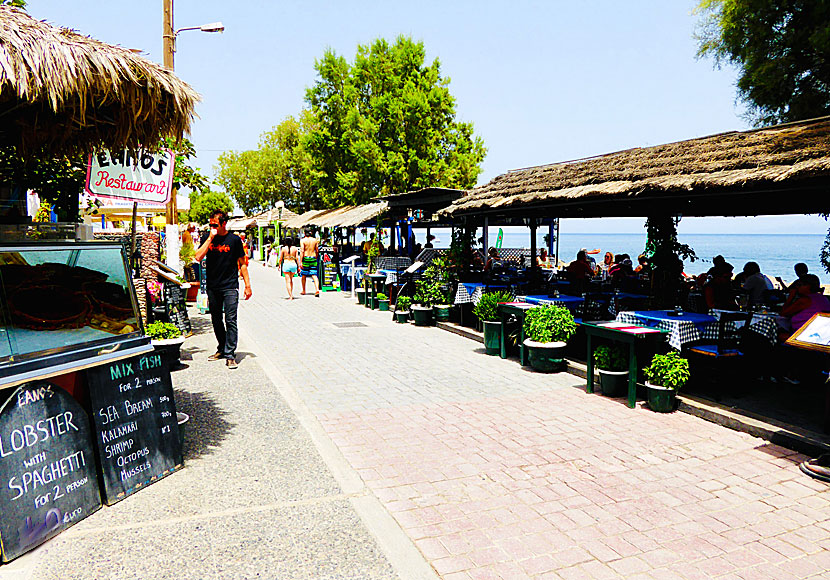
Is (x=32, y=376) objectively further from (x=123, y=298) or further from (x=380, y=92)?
(x=380, y=92)

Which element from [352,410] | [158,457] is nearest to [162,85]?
[158,457]

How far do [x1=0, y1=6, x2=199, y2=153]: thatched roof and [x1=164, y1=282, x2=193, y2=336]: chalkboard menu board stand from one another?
4.62 m

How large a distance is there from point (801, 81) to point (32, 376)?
21.7 m

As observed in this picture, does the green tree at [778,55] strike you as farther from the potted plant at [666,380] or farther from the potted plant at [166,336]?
the potted plant at [166,336]

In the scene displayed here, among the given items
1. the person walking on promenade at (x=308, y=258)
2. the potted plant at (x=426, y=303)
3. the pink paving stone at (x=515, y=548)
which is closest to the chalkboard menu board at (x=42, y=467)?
the pink paving stone at (x=515, y=548)

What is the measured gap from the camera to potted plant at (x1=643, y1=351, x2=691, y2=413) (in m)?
6.32

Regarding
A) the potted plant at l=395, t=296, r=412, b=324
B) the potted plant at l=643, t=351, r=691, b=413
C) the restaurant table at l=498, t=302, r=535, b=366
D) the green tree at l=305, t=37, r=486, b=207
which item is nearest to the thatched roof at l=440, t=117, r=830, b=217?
the restaurant table at l=498, t=302, r=535, b=366

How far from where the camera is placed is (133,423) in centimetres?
432

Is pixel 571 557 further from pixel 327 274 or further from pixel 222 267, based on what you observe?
pixel 327 274

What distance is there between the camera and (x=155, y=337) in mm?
7871

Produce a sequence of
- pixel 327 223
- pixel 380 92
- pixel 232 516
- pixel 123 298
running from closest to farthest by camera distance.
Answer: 1. pixel 232 516
2. pixel 123 298
3. pixel 327 223
4. pixel 380 92

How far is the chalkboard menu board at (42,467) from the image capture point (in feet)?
11.4

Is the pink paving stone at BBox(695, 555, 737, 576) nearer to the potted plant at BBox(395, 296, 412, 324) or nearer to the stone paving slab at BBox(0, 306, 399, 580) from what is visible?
the stone paving slab at BBox(0, 306, 399, 580)

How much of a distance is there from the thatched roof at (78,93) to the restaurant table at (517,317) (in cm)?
544
